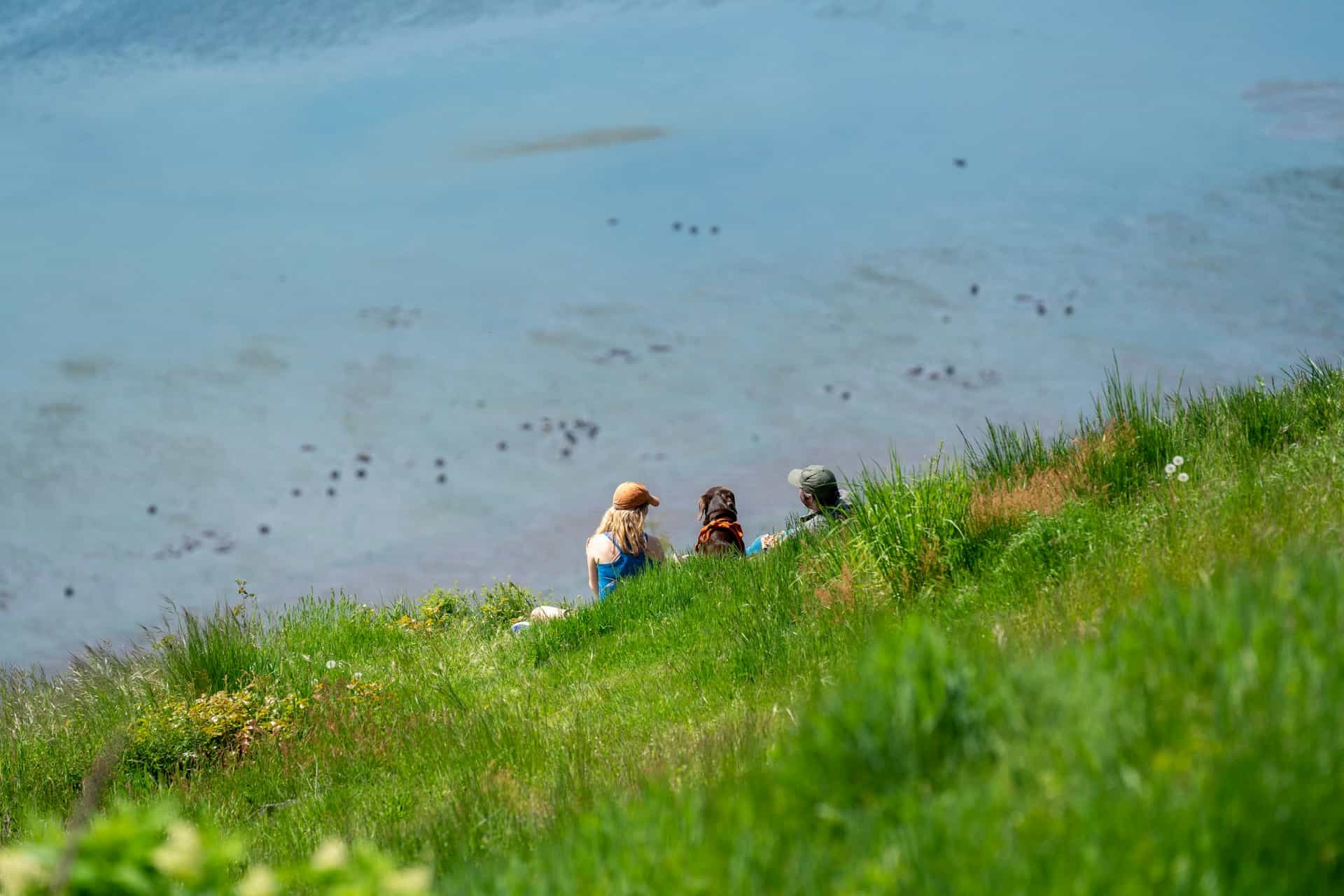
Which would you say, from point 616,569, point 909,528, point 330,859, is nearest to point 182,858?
point 330,859

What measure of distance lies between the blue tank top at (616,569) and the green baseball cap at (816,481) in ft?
6.12

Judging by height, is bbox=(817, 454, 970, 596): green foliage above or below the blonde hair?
above

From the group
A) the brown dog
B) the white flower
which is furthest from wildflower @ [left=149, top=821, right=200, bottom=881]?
the brown dog

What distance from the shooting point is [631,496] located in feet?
39.9

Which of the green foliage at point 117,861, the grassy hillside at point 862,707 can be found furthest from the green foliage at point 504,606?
the green foliage at point 117,861

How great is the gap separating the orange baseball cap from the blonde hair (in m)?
0.05

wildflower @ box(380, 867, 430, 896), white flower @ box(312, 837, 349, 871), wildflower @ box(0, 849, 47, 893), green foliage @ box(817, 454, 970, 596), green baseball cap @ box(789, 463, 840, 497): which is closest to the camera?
wildflower @ box(380, 867, 430, 896)

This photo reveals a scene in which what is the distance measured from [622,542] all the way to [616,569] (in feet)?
0.97

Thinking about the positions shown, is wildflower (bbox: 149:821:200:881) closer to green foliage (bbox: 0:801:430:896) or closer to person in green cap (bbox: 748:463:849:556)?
green foliage (bbox: 0:801:430:896)

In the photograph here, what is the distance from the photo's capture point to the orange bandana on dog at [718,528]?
12070 millimetres

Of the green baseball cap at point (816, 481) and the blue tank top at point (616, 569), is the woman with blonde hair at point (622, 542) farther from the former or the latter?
the green baseball cap at point (816, 481)

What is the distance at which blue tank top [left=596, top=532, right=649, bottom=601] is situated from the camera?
12.1 meters

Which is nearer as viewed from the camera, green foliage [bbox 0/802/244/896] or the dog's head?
green foliage [bbox 0/802/244/896]

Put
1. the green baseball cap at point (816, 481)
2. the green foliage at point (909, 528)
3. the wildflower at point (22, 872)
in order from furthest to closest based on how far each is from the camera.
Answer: the green baseball cap at point (816, 481), the green foliage at point (909, 528), the wildflower at point (22, 872)
